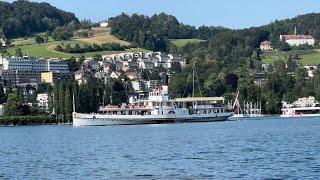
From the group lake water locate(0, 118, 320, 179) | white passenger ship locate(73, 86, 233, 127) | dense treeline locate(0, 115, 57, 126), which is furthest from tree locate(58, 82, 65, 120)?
lake water locate(0, 118, 320, 179)

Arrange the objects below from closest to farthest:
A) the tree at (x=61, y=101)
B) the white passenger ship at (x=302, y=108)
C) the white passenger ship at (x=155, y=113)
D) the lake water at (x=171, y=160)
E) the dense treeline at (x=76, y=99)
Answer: the lake water at (x=171, y=160)
the white passenger ship at (x=155, y=113)
the dense treeline at (x=76, y=99)
the tree at (x=61, y=101)
the white passenger ship at (x=302, y=108)

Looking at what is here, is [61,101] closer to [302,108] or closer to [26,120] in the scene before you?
[26,120]

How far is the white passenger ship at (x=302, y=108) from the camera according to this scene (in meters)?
172

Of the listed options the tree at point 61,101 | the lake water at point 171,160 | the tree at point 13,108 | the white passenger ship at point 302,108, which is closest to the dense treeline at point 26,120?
the tree at point 13,108

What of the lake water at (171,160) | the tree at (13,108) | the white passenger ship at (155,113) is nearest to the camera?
the lake water at (171,160)

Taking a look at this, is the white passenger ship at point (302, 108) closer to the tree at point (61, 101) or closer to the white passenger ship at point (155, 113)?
the white passenger ship at point (155, 113)

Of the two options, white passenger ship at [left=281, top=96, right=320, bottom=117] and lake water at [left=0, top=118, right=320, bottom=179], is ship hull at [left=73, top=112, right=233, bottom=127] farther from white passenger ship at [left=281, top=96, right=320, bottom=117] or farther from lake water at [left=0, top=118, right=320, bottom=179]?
lake water at [left=0, top=118, right=320, bottom=179]

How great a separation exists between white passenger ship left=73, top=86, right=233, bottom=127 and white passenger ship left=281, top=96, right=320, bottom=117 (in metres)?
41.0

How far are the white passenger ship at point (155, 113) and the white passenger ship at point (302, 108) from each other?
41.0 m

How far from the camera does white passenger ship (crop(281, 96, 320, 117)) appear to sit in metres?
172

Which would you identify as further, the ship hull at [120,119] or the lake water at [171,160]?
the ship hull at [120,119]

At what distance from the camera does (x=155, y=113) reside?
124 metres

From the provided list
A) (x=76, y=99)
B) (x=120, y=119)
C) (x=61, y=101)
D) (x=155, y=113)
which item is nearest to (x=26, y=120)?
(x=61, y=101)

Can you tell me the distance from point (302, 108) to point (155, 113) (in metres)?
56.6
